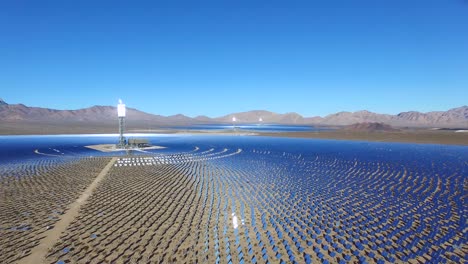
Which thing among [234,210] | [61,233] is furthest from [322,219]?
[61,233]

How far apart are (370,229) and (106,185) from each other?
23.1 meters

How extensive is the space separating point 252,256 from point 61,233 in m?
10.8

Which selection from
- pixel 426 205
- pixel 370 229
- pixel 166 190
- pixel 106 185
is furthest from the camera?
pixel 106 185

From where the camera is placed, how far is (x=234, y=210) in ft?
62.7

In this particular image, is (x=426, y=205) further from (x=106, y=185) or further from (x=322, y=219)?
(x=106, y=185)

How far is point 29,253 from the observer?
12.5m

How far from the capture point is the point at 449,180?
29.0m

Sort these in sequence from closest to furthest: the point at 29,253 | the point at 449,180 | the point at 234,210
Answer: the point at 29,253
the point at 234,210
the point at 449,180

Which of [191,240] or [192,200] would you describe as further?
[192,200]

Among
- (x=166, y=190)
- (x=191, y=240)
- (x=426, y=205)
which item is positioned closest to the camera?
(x=191, y=240)

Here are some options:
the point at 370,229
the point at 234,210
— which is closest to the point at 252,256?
the point at 234,210

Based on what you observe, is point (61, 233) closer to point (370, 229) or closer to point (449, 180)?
Result: point (370, 229)

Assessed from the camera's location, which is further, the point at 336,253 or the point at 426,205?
the point at 426,205

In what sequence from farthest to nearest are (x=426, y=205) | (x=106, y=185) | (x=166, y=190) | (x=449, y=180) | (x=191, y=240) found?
(x=449, y=180), (x=106, y=185), (x=166, y=190), (x=426, y=205), (x=191, y=240)
